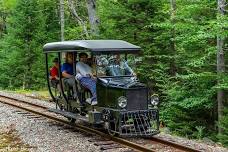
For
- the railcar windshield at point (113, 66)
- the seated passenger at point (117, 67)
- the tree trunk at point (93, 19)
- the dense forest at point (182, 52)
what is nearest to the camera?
the railcar windshield at point (113, 66)

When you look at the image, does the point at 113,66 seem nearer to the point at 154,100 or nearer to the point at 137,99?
the point at 137,99

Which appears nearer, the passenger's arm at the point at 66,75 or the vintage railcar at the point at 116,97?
the vintage railcar at the point at 116,97

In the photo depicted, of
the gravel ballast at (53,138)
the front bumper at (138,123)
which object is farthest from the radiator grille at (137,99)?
the gravel ballast at (53,138)

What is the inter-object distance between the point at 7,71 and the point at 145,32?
15.8 meters

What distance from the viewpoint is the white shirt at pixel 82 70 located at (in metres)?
12.1

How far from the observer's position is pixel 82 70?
1220cm

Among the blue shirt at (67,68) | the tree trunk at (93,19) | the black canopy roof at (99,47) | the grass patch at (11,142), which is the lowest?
the grass patch at (11,142)

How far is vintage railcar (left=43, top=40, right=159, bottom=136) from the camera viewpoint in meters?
11.2

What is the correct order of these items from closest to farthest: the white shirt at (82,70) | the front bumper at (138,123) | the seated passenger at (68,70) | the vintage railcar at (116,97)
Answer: the front bumper at (138,123)
the vintage railcar at (116,97)
the white shirt at (82,70)
the seated passenger at (68,70)

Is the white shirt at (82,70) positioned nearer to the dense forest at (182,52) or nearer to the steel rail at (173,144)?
the steel rail at (173,144)

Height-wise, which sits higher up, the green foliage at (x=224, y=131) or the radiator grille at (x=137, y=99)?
the radiator grille at (x=137, y=99)

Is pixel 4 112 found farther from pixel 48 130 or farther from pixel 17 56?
pixel 17 56

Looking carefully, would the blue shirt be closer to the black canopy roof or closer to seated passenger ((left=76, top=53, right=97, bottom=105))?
the black canopy roof

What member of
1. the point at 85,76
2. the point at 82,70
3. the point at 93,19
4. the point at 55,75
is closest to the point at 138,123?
the point at 85,76
